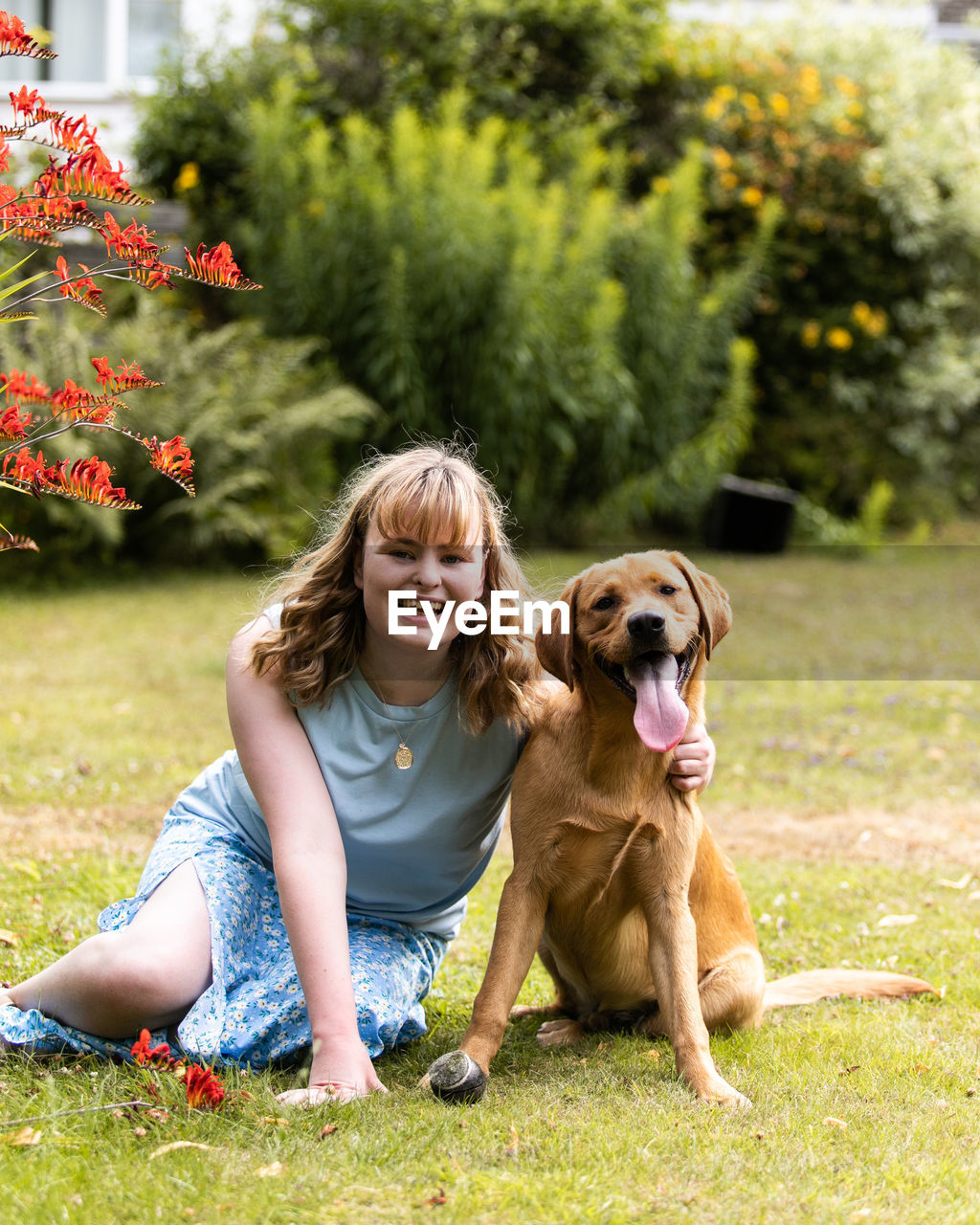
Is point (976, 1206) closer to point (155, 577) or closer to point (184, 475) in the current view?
point (184, 475)

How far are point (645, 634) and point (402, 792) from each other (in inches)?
28.5

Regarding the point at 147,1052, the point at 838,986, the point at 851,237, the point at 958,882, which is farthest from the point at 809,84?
the point at 147,1052

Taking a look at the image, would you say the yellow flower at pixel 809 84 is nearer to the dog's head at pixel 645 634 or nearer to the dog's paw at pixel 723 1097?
the dog's head at pixel 645 634

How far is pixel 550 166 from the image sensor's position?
450 inches

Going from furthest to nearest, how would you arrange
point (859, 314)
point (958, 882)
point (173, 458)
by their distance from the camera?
point (859, 314) → point (958, 882) → point (173, 458)

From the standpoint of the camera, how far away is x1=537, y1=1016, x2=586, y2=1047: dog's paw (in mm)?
3137

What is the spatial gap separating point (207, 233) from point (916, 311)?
676 cm

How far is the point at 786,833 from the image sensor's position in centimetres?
517

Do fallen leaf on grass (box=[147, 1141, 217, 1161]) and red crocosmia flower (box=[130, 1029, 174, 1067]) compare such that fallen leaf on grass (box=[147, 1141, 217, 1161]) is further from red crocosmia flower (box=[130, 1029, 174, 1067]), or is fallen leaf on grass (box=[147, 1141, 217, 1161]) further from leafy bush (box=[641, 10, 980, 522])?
leafy bush (box=[641, 10, 980, 522])

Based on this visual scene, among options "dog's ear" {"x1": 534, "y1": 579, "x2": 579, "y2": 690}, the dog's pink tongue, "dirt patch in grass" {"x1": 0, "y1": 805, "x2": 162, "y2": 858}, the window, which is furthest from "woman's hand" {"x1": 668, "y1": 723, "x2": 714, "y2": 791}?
the window

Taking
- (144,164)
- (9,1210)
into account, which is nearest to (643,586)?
(9,1210)

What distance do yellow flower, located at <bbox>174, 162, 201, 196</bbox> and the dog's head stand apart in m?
9.48

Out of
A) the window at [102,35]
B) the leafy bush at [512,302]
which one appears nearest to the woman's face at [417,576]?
the leafy bush at [512,302]

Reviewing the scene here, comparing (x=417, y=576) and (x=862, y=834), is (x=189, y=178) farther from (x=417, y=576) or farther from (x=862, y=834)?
(x=417, y=576)
